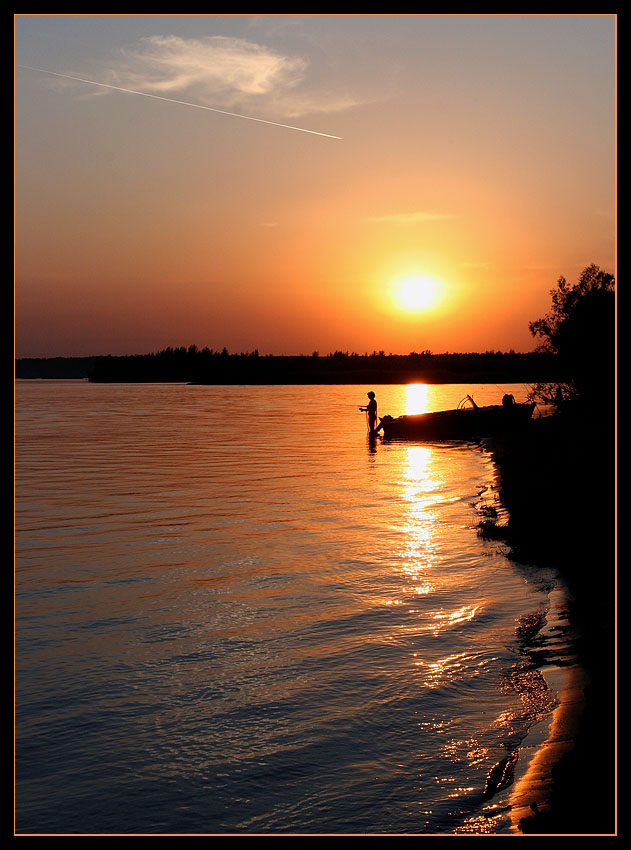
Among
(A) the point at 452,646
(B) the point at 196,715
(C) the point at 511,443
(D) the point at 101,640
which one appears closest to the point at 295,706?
(B) the point at 196,715

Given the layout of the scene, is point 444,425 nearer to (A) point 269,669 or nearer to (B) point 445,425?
(B) point 445,425

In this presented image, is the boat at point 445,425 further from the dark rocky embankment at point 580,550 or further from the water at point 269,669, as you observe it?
the water at point 269,669

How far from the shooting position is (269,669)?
32.2 feet

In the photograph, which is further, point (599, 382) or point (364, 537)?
point (599, 382)

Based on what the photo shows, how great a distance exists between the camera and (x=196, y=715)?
8492mm

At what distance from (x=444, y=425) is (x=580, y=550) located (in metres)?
31.5

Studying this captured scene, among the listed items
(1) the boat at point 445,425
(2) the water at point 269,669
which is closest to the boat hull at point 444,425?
(1) the boat at point 445,425

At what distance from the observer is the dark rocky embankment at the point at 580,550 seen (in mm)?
6055

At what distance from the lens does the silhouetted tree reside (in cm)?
3616

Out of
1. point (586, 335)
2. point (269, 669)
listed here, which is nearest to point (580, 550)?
point (269, 669)

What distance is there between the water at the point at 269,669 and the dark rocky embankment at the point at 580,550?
56 centimetres

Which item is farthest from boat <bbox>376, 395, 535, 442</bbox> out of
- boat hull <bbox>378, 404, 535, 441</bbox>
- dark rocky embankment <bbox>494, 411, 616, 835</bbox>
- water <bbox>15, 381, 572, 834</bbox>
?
water <bbox>15, 381, 572, 834</bbox>

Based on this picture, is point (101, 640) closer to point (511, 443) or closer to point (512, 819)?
point (512, 819)
